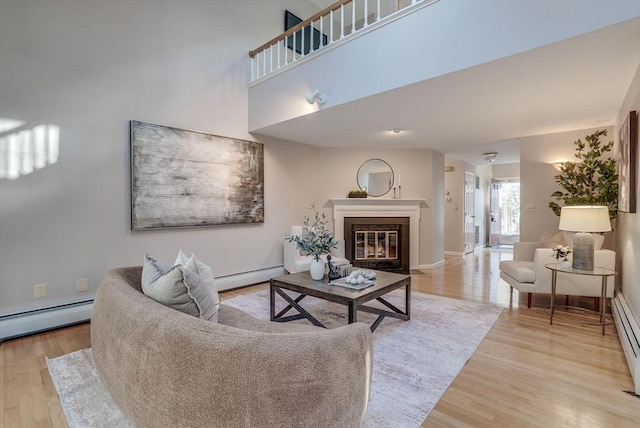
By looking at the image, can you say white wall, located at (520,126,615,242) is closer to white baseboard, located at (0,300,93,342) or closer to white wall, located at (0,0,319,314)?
white wall, located at (0,0,319,314)

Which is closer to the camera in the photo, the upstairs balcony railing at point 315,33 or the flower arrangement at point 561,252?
the upstairs balcony railing at point 315,33

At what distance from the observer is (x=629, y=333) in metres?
2.37

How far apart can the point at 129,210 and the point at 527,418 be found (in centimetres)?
381

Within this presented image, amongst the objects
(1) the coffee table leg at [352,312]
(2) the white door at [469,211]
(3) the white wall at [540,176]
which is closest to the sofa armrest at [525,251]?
(3) the white wall at [540,176]

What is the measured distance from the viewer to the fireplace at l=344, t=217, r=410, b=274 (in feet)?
18.4

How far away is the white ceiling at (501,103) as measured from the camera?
2.25 metres

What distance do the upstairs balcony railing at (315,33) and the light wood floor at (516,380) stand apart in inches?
115

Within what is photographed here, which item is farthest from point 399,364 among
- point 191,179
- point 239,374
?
point 191,179

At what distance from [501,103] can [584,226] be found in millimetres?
1421

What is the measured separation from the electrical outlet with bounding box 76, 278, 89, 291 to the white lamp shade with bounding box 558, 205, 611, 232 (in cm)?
479

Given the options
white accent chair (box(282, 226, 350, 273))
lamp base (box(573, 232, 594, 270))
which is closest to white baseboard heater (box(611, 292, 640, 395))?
lamp base (box(573, 232, 594, 270))

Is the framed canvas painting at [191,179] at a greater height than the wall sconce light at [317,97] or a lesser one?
lesser

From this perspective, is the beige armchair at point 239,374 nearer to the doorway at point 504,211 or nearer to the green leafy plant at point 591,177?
the green leafy plant at point 591,177

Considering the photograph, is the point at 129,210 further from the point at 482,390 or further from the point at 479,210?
the point at 479,210
